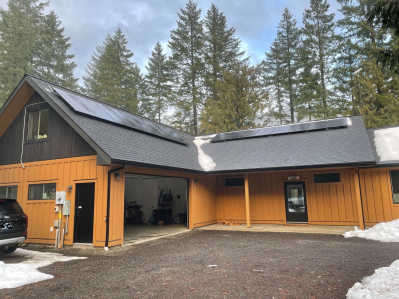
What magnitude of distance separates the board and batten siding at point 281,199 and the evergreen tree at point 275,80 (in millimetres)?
11493

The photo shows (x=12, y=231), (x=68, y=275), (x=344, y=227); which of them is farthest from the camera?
(x=344, y=227)

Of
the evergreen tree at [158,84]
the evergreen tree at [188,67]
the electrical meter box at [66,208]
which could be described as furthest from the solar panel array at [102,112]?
the evergreen tree at [158,84]

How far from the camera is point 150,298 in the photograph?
3.82 m

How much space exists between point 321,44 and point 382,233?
1726 centimetres

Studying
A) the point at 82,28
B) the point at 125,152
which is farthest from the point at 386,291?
the point at 82,28

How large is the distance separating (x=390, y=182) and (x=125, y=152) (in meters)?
9.93

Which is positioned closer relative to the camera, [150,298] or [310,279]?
[150,298]

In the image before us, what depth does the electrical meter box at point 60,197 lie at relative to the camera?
8.44m

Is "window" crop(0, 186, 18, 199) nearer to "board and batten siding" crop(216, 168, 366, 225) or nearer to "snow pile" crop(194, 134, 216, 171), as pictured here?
"snow pile" crop(194, 134, 216, 171)

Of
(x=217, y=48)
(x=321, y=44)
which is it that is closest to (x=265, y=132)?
(x=321, y=44)

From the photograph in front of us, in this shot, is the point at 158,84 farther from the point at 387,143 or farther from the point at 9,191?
the point at 387,143

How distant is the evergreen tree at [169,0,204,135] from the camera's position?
2342 cm

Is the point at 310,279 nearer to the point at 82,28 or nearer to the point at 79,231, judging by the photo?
the point at 79,231

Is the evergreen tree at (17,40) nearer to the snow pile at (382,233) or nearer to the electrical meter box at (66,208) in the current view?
the electrical meter box at (66,208)
